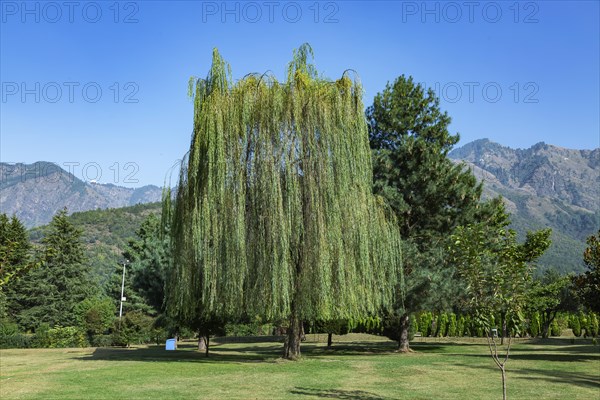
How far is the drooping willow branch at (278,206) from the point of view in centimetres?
1831

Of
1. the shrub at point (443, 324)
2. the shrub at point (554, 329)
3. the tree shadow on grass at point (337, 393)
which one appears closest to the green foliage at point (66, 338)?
the shrub at point (443, 324)

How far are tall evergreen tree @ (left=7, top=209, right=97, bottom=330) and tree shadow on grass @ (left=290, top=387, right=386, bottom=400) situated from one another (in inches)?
1700

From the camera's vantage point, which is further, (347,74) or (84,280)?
(84,280)

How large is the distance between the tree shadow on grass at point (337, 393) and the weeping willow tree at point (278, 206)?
16.8 ft

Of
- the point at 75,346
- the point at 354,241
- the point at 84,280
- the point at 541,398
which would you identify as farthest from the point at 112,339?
the point at 541,398

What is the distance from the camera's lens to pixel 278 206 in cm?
1838

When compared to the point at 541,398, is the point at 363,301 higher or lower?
higher

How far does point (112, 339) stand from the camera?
36.2 m

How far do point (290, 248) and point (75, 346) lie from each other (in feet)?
82.7

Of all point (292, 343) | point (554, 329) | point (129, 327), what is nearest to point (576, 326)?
point (554, 329)

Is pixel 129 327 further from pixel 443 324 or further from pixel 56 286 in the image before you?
pixel 443 324

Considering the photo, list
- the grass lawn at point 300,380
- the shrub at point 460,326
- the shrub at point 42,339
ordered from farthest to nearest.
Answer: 1. the shrub at point 460,326
2. the shrub at point 42,339
3. the grass lawn at point 300,380

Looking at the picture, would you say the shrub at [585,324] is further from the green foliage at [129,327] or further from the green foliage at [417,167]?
the green foliage at [129,327]

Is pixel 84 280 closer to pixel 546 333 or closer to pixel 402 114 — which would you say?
pixel 402 114
